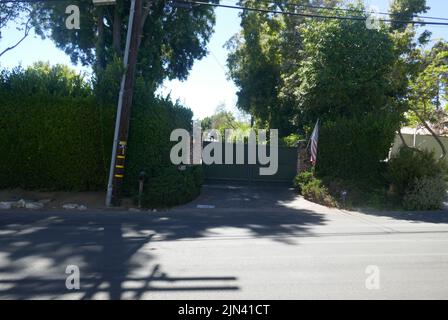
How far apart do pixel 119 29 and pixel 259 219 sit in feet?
39.4

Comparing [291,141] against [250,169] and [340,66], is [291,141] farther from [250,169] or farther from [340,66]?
[340,66]

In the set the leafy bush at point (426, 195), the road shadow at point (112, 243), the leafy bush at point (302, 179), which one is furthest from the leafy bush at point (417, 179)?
the road shadow at point (112, 243)

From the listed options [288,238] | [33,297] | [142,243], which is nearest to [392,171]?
[288,238]

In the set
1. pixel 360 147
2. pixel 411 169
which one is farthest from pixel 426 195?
pixel 360 147

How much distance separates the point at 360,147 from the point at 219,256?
1169 cm

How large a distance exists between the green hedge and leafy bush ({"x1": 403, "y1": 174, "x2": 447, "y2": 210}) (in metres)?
7.96

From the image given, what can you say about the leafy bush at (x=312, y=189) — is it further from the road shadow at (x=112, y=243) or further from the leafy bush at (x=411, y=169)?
the leafy bush at (x=411, y=169)

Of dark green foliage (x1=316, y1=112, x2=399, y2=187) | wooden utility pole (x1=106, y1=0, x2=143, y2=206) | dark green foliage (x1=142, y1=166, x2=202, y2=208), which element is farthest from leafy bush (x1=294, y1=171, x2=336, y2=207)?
wooden utility pole (x1=106, y1=0, x2=143, y2=206)

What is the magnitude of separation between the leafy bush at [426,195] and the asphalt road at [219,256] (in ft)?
6.87

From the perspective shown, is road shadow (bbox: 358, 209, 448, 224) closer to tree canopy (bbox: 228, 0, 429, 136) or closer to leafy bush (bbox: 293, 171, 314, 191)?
leafy bush (bbox: 293, 171, 314, 191)

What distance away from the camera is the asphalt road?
5.49 meters

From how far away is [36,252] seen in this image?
739 cm

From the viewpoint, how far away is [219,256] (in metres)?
7.34
